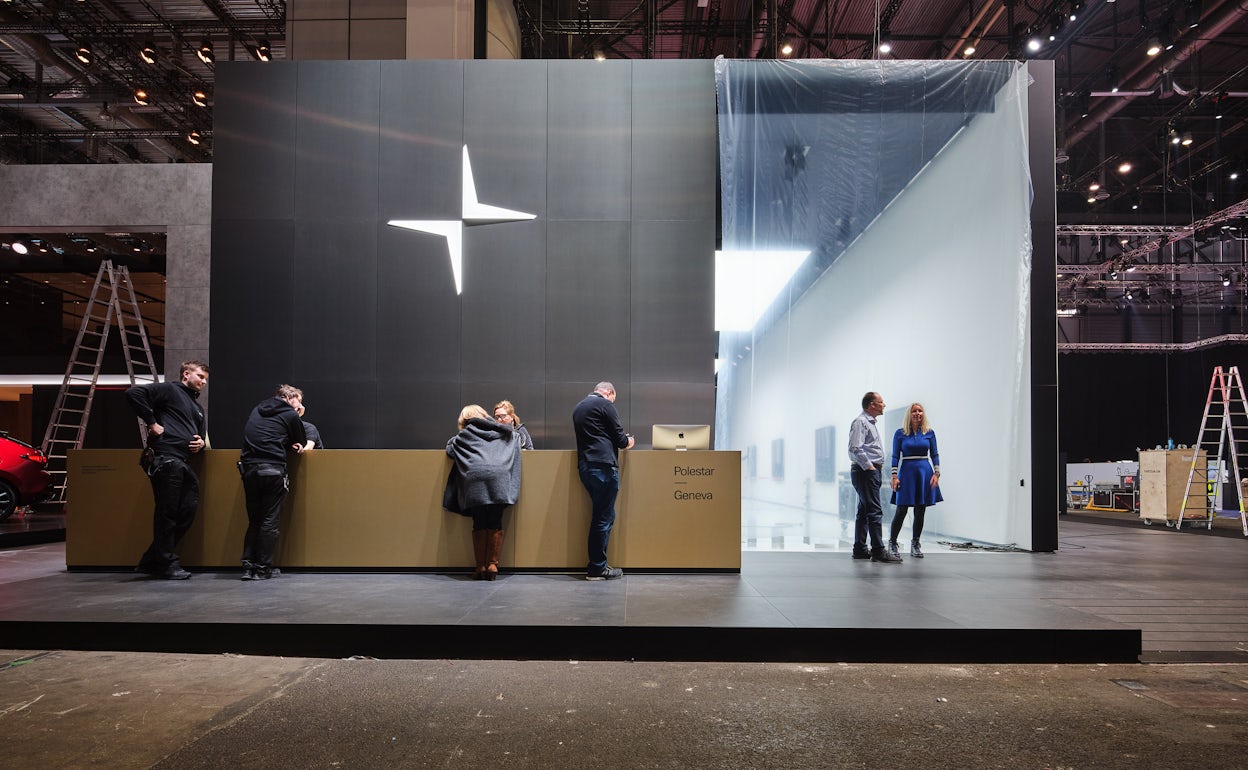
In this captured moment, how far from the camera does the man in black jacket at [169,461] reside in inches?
216

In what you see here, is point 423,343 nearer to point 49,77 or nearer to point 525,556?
point 525,556

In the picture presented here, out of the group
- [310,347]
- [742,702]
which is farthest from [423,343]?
[742,702]

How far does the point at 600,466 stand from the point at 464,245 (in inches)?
146

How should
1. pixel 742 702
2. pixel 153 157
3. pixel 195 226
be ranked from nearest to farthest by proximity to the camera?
1. pixel 742 702
2. pixel 195 226
3. pixel 153 157

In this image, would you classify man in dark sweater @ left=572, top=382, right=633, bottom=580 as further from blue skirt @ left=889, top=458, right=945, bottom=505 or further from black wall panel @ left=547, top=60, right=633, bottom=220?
black wall panel @ left=547, top=60, right=633, bottom=220

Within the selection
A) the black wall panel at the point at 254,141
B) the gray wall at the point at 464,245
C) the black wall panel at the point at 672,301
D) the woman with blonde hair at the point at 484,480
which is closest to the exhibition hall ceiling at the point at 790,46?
the gray wall at the point at 464,245

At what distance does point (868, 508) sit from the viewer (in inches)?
275

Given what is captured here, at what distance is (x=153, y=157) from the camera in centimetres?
1695

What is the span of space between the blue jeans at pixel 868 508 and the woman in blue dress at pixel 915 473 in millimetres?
231

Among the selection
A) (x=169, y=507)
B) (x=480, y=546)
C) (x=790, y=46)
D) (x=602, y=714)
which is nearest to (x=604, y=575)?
(x=480, y=546)

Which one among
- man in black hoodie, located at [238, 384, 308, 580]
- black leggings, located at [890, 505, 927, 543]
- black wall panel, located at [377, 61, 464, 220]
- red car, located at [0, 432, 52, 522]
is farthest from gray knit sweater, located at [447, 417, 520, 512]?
red car, located at [0, 432, 52, 522]

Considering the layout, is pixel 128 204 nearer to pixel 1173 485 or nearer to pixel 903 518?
pixel 903 518

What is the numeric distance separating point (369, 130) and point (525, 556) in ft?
17.3

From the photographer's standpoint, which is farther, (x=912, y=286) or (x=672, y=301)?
(x=912, y=286)
